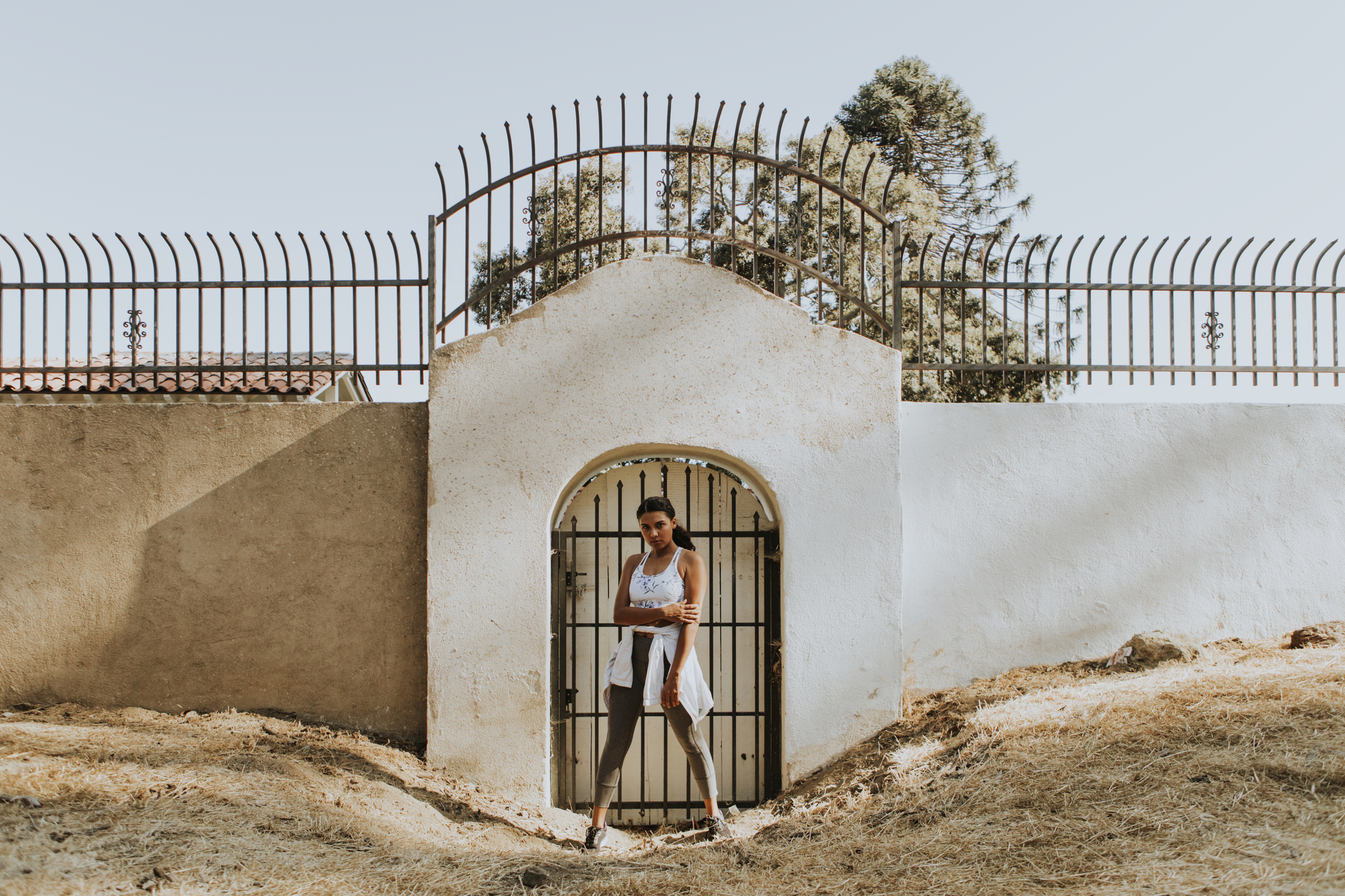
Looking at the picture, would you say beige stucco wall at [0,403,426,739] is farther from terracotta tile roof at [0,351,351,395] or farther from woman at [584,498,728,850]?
woman at [584,498,728,850]

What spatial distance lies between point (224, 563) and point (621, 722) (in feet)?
9.28

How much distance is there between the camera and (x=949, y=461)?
5.64m

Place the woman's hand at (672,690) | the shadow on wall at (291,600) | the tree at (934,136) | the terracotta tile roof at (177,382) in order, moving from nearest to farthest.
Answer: the woman's hand at (672,690) < the shadow on wall at (291,600) < the terracotta tile roof at (177,382) < the tree at (934,136)

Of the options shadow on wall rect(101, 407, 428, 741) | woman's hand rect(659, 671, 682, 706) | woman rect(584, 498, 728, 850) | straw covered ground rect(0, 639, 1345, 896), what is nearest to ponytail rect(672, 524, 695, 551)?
woman rect(584, 498, 728, 850)

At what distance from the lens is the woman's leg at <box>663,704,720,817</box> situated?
14.2ft

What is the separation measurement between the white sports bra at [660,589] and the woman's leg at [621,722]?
200mm

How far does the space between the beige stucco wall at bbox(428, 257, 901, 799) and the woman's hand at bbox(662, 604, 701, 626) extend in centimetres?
113

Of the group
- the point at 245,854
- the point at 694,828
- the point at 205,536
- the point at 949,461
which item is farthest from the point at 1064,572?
the point at 205,536

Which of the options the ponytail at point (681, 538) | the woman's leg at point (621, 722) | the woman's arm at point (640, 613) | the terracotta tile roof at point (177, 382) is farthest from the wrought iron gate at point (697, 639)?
the terracotta tile roof at point (177, 382)

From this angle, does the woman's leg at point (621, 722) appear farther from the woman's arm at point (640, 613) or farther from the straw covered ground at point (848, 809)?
the straw covered ground at point (848, 809)

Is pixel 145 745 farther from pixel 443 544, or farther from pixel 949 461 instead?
pixel 949 461

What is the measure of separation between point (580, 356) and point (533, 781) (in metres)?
2.52

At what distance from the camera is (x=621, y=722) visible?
4.38 meters

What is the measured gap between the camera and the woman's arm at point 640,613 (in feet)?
14.0
